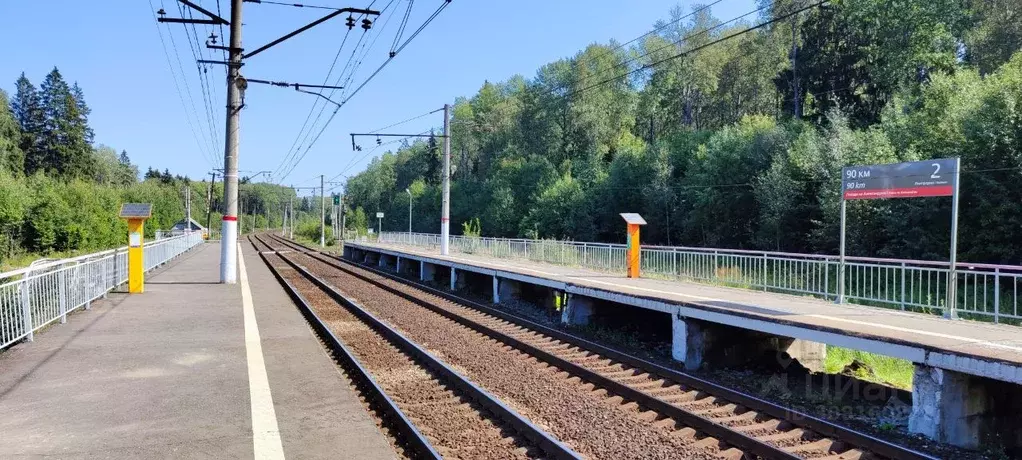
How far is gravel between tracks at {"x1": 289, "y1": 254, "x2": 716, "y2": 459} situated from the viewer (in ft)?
20.8

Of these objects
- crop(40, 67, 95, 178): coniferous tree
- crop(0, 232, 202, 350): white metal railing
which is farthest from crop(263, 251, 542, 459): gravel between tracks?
crop(40, 67, 95, 178): coniferous tree

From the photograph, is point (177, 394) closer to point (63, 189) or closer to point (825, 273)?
point (825, 273)

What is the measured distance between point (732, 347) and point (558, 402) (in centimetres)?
377

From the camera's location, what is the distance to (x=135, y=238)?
16719 mm

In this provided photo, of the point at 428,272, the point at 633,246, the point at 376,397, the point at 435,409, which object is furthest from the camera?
the point at 428,272

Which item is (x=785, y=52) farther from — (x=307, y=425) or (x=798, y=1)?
(x=307, y=425)

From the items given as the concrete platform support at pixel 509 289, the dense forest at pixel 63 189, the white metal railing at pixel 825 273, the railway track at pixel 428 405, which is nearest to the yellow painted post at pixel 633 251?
the white metal railing at pixel 825 273

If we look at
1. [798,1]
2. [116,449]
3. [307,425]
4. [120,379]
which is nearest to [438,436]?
[307,425]

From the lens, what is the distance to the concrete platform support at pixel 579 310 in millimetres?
14484

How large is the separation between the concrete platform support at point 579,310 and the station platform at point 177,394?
5479 millimetres

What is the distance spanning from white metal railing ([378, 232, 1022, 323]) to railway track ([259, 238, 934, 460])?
15.1 feet

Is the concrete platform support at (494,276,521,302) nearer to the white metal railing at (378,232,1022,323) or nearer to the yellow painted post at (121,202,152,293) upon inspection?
the white metal railing at (378,232,1022,323)

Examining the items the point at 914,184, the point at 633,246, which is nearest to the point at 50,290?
the point at 633,246

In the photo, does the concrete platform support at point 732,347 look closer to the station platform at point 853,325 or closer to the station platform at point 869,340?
the station platform at point 869,340
